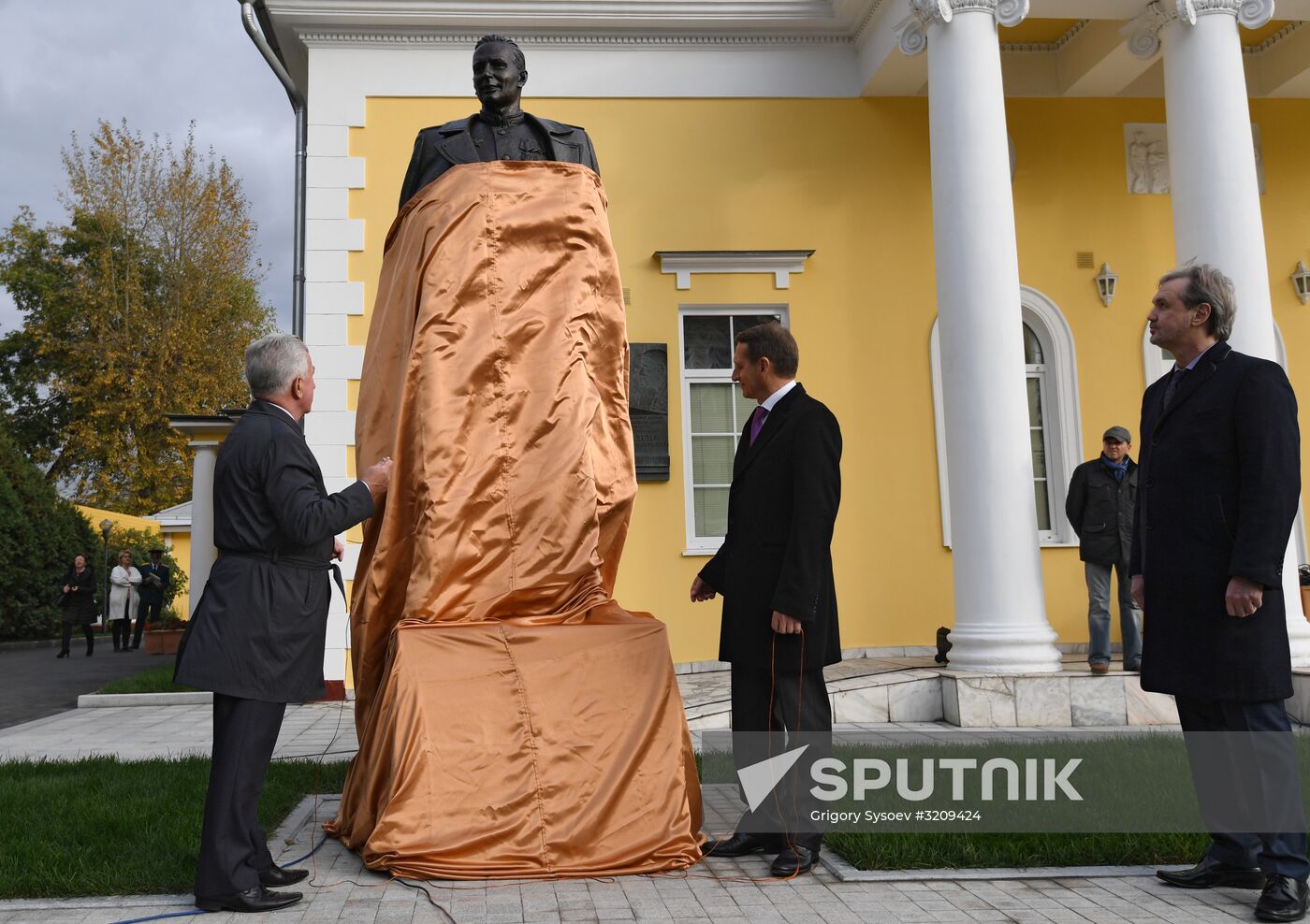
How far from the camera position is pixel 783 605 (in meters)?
3.83

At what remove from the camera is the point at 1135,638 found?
307 inches

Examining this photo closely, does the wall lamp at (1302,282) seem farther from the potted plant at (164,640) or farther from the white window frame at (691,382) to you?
the potted plant at (164,640)

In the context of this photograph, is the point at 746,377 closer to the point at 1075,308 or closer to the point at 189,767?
the point at 189,767

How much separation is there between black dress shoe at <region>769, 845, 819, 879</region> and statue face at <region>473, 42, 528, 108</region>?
3.24 metres

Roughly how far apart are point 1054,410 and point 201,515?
30.1 ft

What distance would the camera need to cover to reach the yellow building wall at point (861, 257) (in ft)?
31.7

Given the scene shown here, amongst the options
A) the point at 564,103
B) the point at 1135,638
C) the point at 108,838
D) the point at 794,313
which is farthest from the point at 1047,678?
the point at 564,103

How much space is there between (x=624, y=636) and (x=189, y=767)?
3032 millimetres

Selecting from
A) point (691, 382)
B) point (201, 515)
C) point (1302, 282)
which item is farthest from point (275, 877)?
point (1302, 282)

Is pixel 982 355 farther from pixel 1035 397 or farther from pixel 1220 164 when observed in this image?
pixel 1035 397

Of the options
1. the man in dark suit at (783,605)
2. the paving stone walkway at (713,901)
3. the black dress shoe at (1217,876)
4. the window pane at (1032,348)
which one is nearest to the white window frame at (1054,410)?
the window pane at (1032,348)

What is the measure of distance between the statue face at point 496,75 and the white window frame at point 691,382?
16.8 ft

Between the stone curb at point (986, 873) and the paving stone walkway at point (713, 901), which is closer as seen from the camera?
the paving stone walkway at point (713, 901)

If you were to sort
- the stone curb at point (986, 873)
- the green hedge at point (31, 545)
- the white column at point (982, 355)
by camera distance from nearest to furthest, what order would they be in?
the stone curb at point (986, 873), the white column at point (982, 355), the green hedge at point (31, 545)
